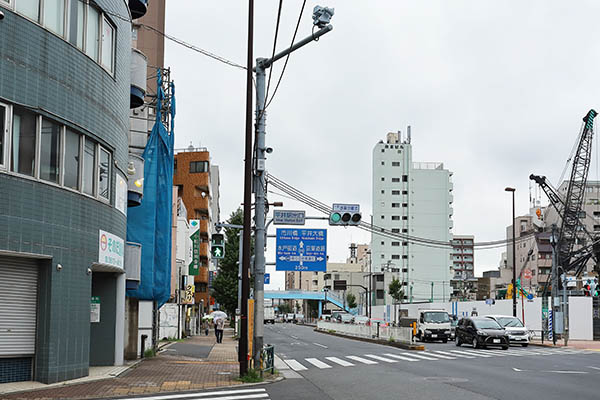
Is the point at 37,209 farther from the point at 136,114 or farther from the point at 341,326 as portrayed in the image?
the point at 341,326

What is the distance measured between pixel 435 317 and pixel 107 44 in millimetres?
30383

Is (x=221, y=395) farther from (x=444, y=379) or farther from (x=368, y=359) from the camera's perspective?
(x=368, y=359)

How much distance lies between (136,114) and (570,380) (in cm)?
2054

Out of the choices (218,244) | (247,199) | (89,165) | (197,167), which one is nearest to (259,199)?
(247,199)

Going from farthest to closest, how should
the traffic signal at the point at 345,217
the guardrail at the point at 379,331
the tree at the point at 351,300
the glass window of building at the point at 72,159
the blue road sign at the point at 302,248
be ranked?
1. the tree at the point at 351,300
2. the guardrail at the point at 379,331
3. the blue road sign at the point at 302,248
4. the traffic signal at the point at 345,217
5. the glass window of building at the point at 72,159

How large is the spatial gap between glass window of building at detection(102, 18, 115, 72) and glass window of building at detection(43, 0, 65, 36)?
7.05 feet

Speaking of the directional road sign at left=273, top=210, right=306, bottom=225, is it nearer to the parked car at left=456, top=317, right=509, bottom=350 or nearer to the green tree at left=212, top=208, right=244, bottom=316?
the parked car at left=456, top=317, right=509, bottom=350

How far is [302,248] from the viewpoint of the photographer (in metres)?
31.6

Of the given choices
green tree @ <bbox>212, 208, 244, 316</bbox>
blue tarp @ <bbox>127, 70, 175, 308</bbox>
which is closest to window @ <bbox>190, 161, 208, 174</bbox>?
green tree @ <bbox>212, 208, 244, 316</bbox>

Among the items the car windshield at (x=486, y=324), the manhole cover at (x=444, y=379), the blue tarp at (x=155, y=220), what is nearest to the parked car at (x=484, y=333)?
the car windshield at (x=486, y=324)

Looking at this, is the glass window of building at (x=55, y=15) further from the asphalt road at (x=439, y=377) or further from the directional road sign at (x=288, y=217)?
the directional road sign at (x=288, y=217)

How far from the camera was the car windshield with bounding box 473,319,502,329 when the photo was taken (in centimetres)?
3378

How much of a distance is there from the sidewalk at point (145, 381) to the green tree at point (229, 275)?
34.3m

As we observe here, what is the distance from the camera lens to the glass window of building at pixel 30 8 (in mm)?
15414
